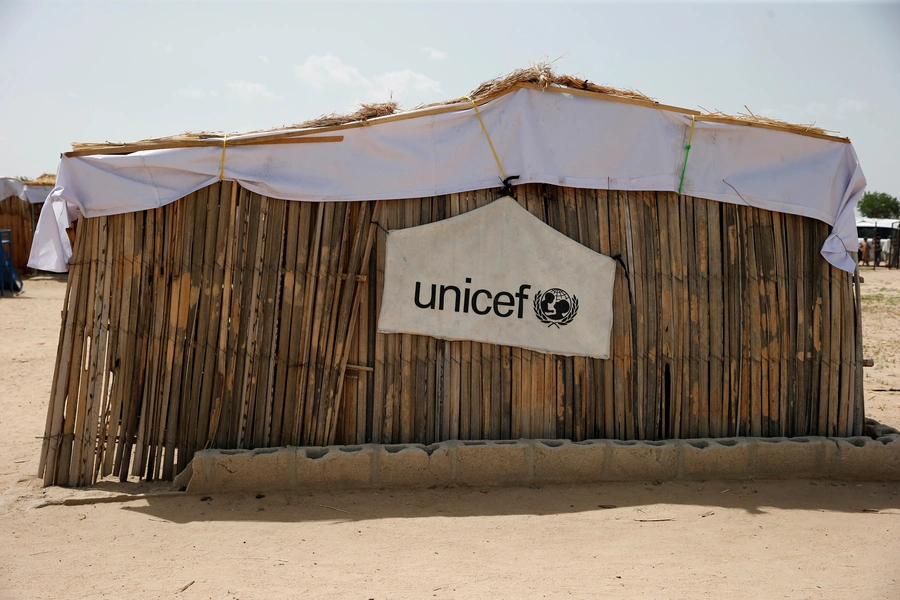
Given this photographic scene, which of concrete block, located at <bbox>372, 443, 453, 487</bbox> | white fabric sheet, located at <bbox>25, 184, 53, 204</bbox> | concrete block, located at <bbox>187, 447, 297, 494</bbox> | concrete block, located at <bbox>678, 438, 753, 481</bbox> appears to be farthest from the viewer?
white fabric sheet, located at <bbox>25, 184, 53, 204</bbox>

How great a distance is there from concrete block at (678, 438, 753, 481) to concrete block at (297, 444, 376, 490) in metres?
2.06

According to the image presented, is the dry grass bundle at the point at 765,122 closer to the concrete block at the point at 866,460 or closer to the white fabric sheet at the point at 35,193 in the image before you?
the concrete block at the point at 866,460

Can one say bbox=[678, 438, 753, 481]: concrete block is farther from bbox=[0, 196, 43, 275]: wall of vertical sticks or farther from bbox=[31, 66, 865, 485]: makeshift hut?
bbox=[0, 196, 43, 275]: wall of vertical sticks

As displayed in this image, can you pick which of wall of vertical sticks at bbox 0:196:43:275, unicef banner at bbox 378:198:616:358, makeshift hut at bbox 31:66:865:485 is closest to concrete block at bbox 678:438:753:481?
makeshift hut at bbox 31:66:865:485

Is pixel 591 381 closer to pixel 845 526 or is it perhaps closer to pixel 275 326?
pixel 845 526

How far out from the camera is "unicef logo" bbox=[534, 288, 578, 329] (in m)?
5.02

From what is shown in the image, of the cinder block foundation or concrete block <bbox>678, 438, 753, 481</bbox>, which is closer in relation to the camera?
the cinder block foundation

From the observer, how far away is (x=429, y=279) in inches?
194

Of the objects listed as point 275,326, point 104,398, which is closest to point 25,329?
point 104,398

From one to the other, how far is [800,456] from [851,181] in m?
2.03

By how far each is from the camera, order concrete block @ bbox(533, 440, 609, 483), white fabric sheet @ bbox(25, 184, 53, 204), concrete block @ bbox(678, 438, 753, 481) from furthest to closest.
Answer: white fabric sheet @ bbox(25, 184, 53, 204), concrete block @ bbox(678, 438, 753, 481), concrete block @ bbox(533, 440, 609, 483)

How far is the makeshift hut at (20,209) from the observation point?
17688mm

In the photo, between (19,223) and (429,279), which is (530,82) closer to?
(429,279)

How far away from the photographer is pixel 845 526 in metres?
4.17
